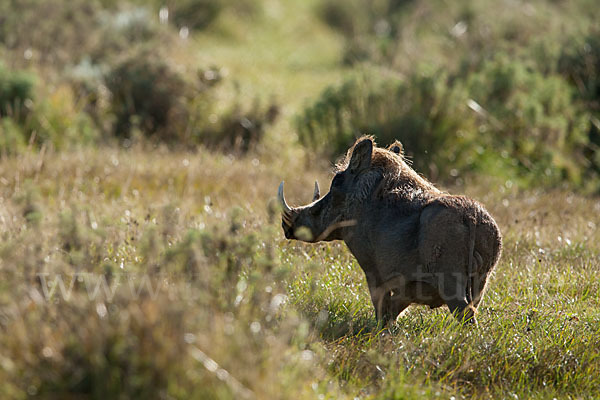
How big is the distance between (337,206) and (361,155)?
0.36 m

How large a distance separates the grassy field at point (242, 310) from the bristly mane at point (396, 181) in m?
0.64

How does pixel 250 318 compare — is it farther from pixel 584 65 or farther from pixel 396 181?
pixel 584 65

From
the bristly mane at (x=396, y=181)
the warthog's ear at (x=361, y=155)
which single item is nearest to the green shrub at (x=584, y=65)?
the bristly mane at (x=396, y=181)

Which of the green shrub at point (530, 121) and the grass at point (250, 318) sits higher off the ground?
the grass at point (250, 318)

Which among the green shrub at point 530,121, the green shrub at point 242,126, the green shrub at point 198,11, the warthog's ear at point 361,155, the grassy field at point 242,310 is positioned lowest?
the green shrub at point 198,11

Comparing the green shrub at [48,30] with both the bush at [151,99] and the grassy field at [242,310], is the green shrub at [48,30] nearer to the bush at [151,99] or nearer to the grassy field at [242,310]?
the bush at [151,99]

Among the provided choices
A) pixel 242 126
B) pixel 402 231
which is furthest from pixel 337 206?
pixel 242 126

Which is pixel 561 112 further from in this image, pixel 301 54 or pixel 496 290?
pixel 301 54

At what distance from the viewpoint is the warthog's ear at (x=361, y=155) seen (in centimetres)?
480

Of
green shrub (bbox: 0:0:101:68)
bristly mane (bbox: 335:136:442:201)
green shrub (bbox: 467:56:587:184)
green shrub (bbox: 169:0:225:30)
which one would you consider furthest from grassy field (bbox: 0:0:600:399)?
green shrub (bbox: 169:0:225:30)

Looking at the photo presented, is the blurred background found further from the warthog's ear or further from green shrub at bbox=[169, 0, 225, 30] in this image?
green shrub at bbox=[169, 0, 225, 30]

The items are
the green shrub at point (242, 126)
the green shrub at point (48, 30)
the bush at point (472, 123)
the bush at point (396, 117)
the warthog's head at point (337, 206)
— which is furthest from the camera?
the green shrub at point (48, 30)

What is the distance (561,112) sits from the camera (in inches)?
452

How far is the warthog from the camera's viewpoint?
4.41 m
